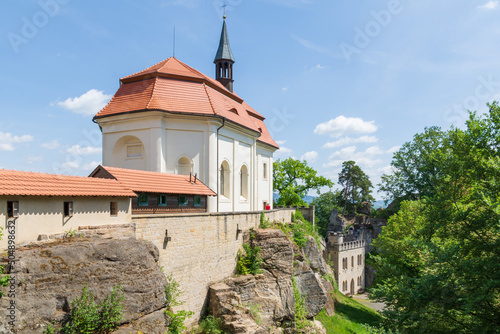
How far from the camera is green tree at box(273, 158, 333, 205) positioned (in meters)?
42.7

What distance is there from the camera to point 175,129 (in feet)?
59.3

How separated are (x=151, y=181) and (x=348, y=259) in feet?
111

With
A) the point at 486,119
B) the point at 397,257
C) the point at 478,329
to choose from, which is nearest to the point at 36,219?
the point at 478,329

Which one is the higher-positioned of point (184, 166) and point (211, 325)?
point (184, 166)

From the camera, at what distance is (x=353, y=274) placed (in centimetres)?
4275

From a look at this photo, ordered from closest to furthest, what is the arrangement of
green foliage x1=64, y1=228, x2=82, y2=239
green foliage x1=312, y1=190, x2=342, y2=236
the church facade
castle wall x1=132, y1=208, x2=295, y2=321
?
green foliage x1=64, y1=228, x2=82, y2=239 < castle wall x1=132, y1=208, x2=295, y2=321 < the church facade < green foliage x1=312, y1=190, x2=342, y2=236

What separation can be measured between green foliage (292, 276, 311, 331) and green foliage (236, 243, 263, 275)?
315 cm

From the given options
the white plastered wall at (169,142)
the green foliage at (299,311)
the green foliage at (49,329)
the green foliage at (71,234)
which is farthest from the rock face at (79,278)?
the green foliage at (299,311)

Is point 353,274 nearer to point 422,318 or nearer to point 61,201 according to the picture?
point 422,318

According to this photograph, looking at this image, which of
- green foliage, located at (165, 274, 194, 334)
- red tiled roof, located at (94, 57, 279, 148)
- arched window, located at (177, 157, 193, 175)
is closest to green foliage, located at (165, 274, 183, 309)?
green foliage, located at (165, 274, 194, 334)

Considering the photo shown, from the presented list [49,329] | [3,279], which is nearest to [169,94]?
[3,279]

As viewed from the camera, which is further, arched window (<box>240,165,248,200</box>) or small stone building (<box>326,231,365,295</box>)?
small stone building (<box>326,231,365,295</box>)

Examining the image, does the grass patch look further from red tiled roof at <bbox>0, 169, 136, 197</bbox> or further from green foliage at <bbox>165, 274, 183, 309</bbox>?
red tiled roof at <bbox>0, 169, 136, 197</bbox>

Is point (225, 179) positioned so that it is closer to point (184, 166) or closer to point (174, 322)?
point (184, 166)
